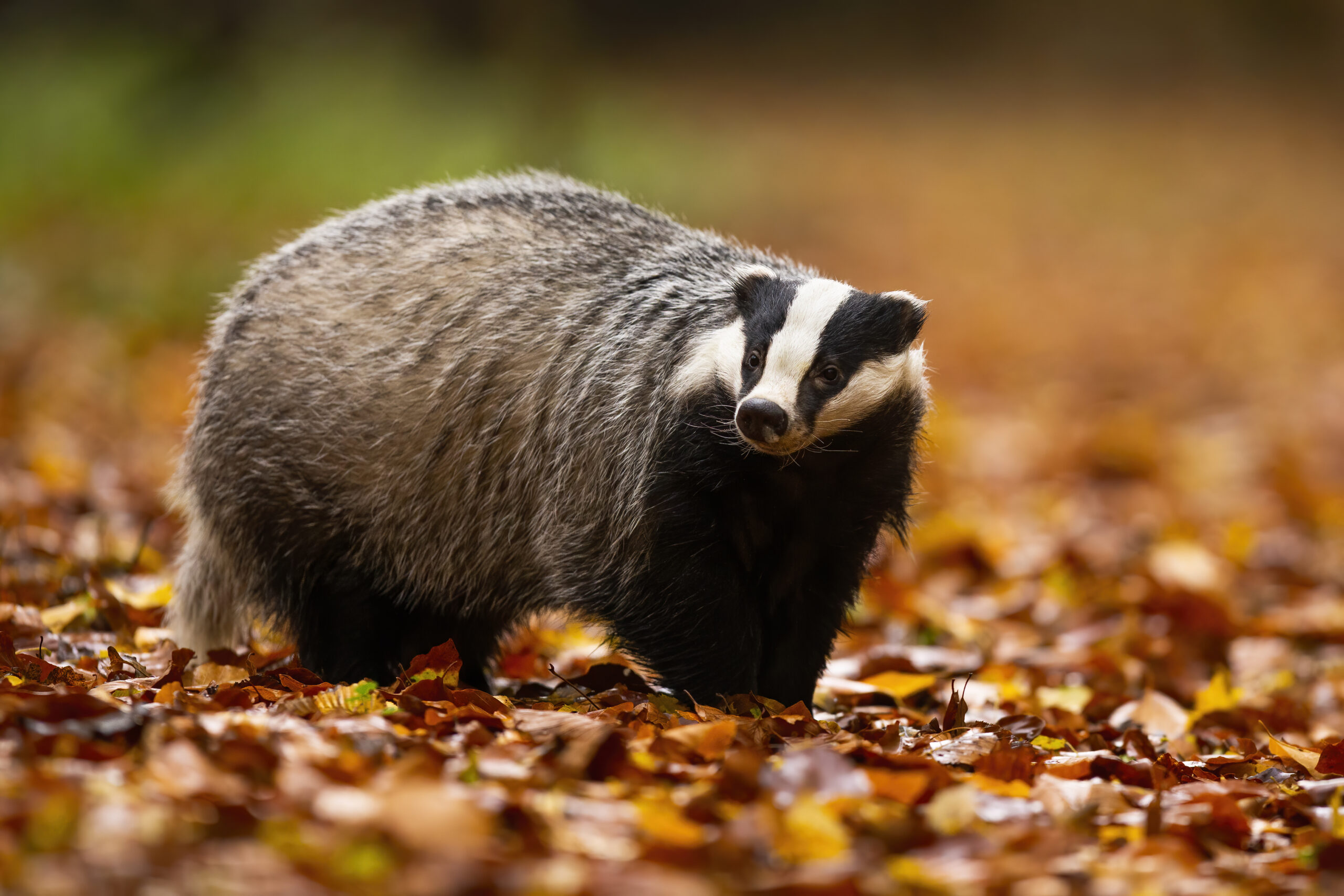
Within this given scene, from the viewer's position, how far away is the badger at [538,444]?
14.4 feet

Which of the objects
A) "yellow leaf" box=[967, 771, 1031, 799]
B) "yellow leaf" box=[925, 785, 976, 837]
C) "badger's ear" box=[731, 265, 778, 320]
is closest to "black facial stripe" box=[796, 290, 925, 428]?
"badger's ear" box=[731, 265, 778, 320]

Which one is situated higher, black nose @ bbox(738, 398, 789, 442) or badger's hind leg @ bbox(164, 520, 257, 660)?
black nose @ bbox(738, 398, 789, 442)

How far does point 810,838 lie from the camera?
9.23 feet

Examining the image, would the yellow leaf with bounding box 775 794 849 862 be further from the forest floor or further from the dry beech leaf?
the dry beech leaf

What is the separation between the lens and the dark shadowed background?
11.4 m

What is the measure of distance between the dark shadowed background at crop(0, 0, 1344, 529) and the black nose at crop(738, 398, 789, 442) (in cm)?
192

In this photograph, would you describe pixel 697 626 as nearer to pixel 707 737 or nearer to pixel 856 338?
pixel 707 737

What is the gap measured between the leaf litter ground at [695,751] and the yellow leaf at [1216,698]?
17 millimetres

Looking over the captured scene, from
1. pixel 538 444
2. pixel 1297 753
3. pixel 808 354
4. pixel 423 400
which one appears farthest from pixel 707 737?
pixel 423 400

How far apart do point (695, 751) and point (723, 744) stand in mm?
107

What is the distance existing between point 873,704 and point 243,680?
216cm

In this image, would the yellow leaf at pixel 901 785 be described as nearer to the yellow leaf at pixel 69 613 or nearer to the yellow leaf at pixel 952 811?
the yellow leaf at pixel 952 811

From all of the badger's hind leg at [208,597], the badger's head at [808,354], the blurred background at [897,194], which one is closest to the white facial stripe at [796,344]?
the badger's head at [808,354]

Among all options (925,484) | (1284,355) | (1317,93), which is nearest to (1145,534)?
(925,484)
